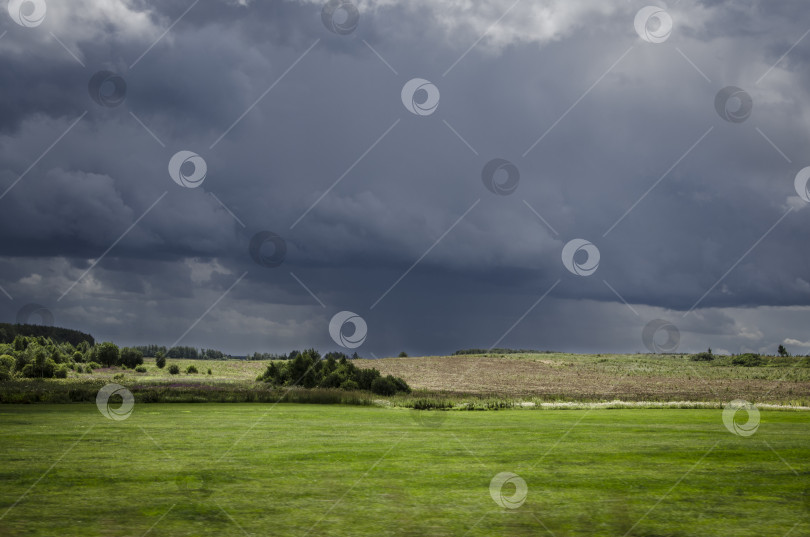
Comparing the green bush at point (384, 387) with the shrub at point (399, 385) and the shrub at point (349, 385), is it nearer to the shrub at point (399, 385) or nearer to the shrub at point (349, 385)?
the shrub at point (399, 385)

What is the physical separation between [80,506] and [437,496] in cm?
650

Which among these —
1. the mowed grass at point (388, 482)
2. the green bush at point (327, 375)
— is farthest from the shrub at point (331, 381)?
the mowed grass at point (388, 482)

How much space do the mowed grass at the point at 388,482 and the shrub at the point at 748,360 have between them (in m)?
115

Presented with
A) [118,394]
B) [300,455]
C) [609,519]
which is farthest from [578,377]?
[609,519]

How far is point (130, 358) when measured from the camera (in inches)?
4321

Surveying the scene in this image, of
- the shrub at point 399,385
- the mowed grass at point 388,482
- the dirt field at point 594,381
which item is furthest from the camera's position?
the shrub at point 399,385

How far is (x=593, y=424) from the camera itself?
3234 cm

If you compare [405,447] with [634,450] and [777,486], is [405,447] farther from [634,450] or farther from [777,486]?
[777,486]

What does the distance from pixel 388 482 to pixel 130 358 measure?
10544 cm

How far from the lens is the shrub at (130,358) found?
108750mm

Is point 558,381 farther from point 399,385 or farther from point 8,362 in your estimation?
point 8,362

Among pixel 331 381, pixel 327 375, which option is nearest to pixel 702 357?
pixel 327 375

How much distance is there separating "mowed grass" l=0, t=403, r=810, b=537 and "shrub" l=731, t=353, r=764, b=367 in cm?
11531

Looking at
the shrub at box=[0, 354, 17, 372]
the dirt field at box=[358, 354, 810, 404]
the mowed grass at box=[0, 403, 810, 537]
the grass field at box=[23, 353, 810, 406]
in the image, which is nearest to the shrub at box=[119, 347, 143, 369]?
the grass field at box=[23, 353, 810, 406]
